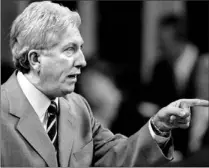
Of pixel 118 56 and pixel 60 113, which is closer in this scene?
pixel 60 113

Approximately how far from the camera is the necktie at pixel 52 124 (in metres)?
1.97

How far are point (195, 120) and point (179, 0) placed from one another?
192cm

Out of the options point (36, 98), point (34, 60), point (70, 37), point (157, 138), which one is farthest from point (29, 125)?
point (157, 138)

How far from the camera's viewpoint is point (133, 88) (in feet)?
12.3

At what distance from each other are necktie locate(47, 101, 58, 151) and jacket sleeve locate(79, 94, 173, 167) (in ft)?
0.61

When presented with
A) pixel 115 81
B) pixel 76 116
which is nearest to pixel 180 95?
pixel 115 81

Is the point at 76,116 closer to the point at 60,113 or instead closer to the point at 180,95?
the point at 60,113

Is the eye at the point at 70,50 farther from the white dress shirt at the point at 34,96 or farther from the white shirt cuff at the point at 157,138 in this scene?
the white shirt cuff at the point at 157,138

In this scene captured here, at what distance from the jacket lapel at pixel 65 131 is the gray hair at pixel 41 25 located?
278mm

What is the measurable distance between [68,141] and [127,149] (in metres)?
0.24

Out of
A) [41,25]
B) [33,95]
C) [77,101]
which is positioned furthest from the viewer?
[77,101]

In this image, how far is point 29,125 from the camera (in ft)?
6.16

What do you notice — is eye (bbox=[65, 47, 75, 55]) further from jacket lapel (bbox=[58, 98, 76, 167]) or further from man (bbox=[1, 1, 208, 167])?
jacket lapel (bbox=[58, 98, 76, 167])

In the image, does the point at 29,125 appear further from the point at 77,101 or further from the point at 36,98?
the point at 77,101
